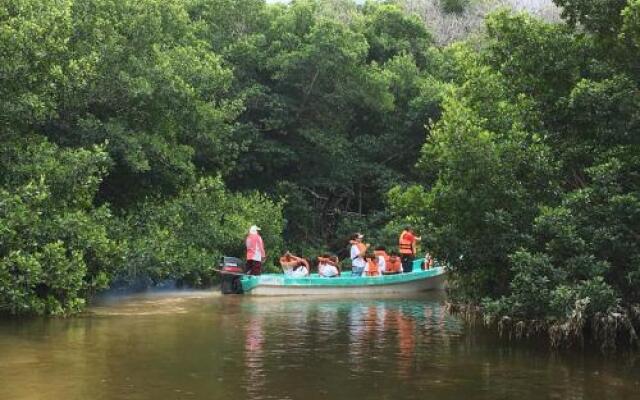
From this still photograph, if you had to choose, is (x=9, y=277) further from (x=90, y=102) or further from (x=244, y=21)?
(x=244, y=21)

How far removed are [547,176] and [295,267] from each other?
11.8 metres

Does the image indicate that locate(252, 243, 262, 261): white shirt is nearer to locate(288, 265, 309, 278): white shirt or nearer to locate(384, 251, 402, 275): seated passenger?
locate(288, 265, 309, 278): white shirt

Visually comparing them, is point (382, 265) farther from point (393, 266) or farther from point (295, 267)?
point (295, 267)

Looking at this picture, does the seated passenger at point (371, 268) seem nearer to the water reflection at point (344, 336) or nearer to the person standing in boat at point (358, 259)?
the person standing in boat at point (358, 259)

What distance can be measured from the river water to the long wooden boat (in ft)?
13.7

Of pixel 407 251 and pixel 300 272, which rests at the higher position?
pixel 407 251

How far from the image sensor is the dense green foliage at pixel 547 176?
12.5 m

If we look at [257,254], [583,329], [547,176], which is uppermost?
[547,176]

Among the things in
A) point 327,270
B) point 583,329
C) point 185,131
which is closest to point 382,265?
point 327,270

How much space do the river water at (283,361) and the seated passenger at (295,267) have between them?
5776 mm

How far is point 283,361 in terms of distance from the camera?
1162cm

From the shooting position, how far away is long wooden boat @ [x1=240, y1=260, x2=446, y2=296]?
2141 cm

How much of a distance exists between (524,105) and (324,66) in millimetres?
15042

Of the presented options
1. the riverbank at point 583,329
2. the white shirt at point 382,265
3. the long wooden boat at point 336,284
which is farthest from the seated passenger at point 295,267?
the riverbank at point 583,329
